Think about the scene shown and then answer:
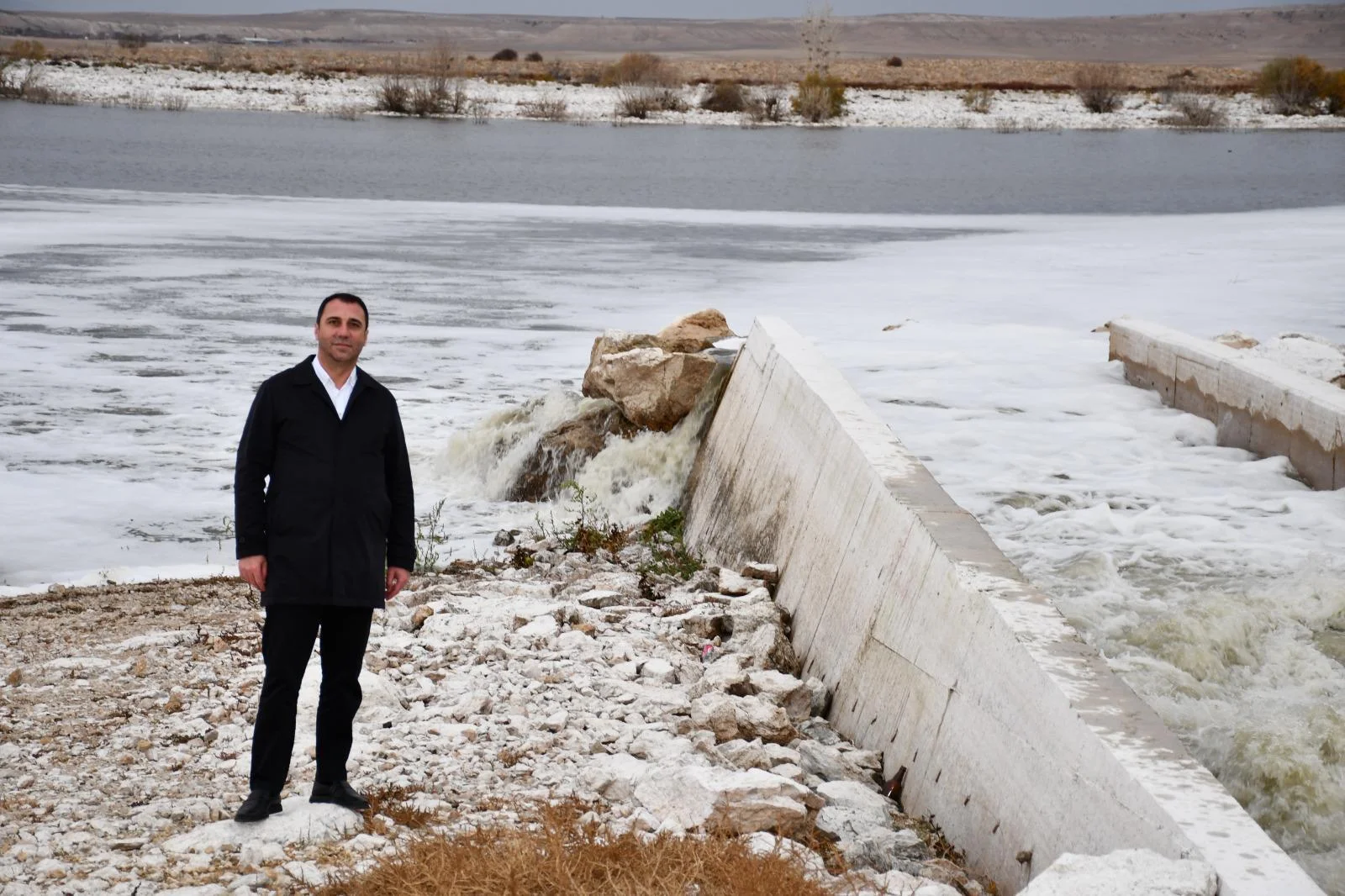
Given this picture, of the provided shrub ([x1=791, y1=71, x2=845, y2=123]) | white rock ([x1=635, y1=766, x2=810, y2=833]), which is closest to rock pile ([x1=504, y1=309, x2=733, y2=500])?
white rock ([x1=635, y1=766, x2=810, y2=833])

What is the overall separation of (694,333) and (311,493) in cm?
721

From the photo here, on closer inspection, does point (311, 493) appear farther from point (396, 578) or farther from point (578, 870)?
point (578, 870)

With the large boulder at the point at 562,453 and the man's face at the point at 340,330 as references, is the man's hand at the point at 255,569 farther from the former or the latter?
the large boulder at the point at 562,453

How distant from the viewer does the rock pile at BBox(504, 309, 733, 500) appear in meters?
10.6

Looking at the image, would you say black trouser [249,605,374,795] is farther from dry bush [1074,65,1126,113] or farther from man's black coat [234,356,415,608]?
dry bush [1074,65,1126,113]

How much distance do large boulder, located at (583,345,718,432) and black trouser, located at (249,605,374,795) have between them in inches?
236

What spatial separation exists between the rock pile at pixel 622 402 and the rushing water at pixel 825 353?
0.78 feet

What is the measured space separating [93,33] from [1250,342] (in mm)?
207533

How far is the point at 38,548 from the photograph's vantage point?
29.8 feet

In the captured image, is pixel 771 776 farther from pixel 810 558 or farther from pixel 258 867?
pixel 810 558

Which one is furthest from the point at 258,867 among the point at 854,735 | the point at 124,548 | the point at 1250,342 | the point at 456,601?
the point at 1250,342

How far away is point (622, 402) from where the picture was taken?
10820 millimetres

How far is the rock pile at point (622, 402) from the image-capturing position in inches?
417

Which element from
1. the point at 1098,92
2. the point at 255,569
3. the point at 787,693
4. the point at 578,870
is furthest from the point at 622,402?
the point at 1098,92
